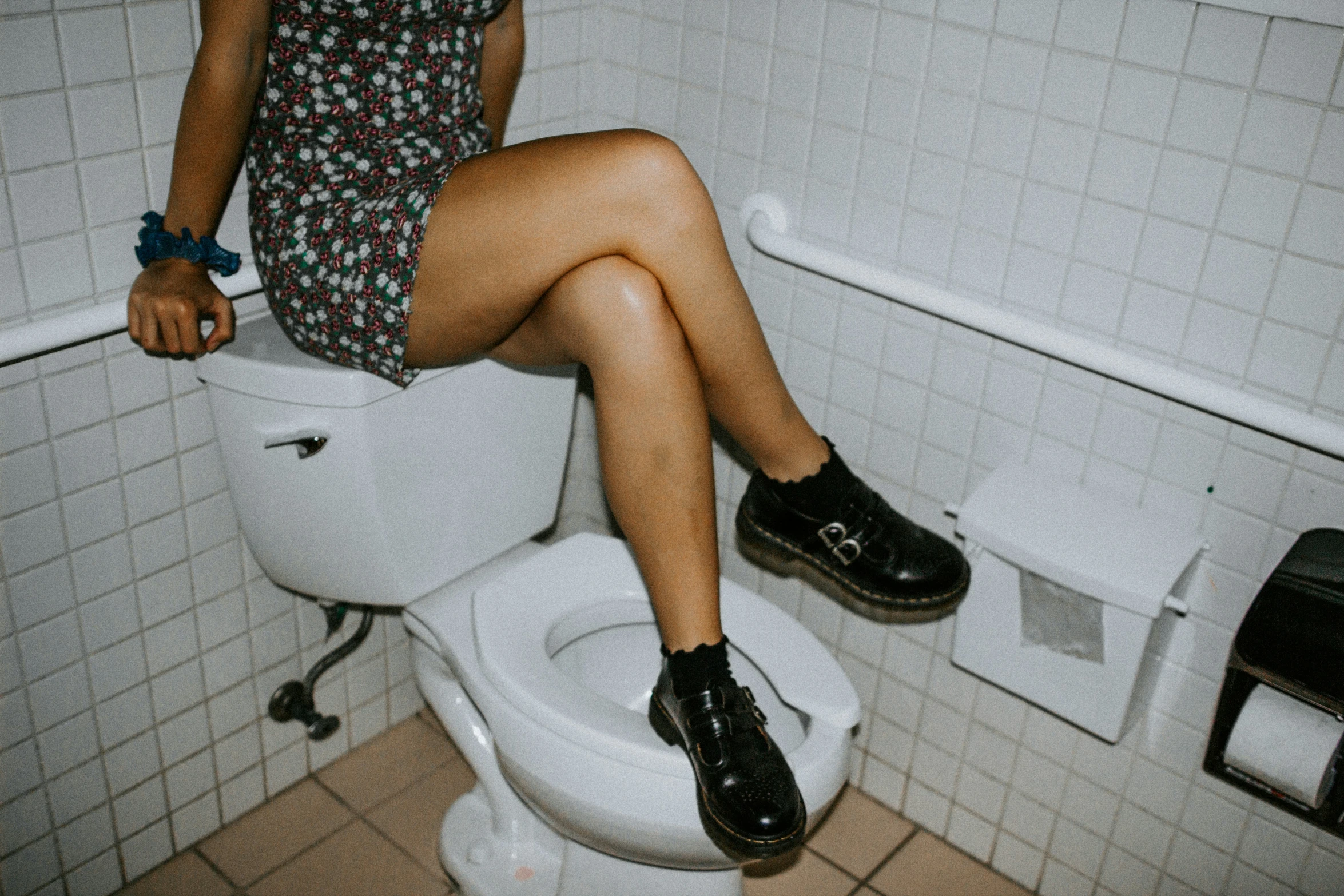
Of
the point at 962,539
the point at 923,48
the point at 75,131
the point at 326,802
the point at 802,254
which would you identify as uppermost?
the point at 923,48

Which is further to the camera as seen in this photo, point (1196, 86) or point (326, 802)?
point (326, 802)

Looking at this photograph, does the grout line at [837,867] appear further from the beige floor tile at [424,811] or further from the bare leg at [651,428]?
the bare leg at [651,428]

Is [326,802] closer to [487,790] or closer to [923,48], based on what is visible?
[487,790]

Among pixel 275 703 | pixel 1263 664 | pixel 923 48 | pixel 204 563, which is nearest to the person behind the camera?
pixel 1263 664

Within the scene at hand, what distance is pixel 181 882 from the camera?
1.54 metres

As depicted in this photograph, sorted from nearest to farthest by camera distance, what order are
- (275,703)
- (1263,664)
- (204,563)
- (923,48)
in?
(1263,664)
(923,48)
(204,563)
(275,703)

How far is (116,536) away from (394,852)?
562mm

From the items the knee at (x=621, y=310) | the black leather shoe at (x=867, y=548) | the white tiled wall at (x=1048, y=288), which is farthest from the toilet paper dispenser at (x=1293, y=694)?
the knee at (x=621, y=310)

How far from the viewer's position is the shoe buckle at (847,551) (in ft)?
4.32

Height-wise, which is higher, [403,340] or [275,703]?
[403,340]

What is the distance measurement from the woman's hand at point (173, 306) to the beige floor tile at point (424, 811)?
738 mm

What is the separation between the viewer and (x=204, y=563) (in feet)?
4.81


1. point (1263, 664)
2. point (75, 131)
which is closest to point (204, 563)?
point (75, 131)

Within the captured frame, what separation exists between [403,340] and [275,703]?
657mm
